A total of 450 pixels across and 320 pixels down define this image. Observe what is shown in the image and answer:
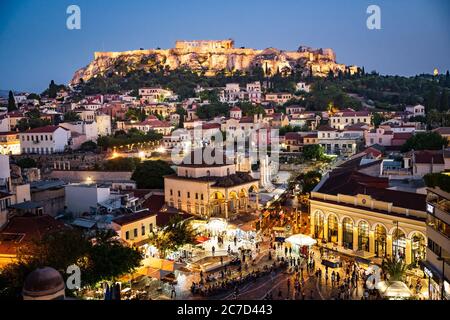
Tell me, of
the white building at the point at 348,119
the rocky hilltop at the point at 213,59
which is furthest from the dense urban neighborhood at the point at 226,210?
the rocky hilltop at the point at 213,59

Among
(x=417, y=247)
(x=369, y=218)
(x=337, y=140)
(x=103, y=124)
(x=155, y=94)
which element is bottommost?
(x=417, y=247)

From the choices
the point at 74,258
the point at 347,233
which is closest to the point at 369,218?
the point at 347,233

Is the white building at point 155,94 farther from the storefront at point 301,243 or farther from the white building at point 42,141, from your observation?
the storefront at point 301,243

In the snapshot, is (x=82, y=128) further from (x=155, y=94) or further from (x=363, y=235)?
(x=363, y=235)

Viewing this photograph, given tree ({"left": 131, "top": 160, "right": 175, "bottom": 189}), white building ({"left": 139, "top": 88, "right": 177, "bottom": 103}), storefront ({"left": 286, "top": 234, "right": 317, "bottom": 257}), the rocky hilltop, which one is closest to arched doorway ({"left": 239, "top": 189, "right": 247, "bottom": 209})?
tree ({"left": 131, "top": 160, "right": 175, "bottom": 189})

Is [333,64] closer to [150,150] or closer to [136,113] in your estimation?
[136,113]

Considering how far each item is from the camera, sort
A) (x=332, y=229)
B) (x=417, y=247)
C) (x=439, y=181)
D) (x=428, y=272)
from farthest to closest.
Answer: (x=332, y=229), (x=417, y=247), (x=428, y=272), (x=439, y=181)
